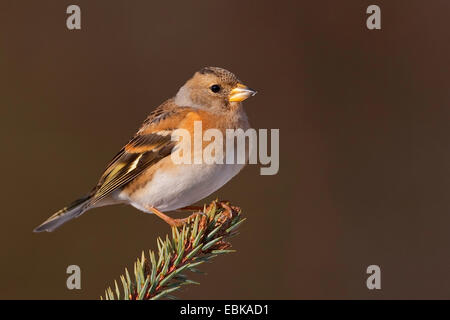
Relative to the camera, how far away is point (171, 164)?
9.31ft

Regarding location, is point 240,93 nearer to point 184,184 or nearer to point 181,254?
point 184,184

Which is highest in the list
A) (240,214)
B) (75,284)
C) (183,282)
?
(240,214)

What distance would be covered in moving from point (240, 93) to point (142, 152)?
0.66 m

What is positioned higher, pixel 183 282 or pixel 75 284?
pixel 183 282

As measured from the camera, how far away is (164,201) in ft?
9.41

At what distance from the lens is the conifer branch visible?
6.90 ft

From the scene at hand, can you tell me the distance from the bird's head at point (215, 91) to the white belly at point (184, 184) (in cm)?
48

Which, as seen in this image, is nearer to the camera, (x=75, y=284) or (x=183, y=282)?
(x=183, y=282)

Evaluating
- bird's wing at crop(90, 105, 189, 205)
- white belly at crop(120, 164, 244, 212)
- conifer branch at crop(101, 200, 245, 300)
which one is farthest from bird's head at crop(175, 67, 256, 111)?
conifer branch at crop(101, 200, 245, 300)

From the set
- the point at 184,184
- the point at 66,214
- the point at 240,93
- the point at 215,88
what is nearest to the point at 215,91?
the point at 215,88

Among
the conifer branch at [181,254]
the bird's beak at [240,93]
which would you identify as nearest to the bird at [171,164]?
the bird's beak at [240,93]

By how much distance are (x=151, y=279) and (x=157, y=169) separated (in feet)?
2.95
